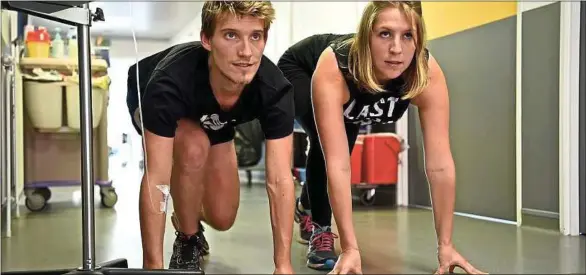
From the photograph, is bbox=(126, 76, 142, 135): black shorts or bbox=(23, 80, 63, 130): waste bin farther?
bbox=(23, 80, 63, 130): waste bin

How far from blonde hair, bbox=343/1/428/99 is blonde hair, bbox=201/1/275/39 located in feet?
0.64

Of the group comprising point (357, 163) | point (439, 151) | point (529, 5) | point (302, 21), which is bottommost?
point (357, 163)

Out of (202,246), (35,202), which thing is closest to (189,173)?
(202,246)

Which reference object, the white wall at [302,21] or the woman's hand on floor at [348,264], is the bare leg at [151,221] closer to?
the woman's hand on floor at [348,264]

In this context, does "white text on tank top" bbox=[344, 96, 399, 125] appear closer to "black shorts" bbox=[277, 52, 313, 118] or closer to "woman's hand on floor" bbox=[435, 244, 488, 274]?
"black shorts" bbox=[277, 52, 313, 118]

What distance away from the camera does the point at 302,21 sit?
3266 millimetres

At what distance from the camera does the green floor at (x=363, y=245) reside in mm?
1378

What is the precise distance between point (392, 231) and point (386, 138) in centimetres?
98

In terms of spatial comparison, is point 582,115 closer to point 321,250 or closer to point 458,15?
point 458,15

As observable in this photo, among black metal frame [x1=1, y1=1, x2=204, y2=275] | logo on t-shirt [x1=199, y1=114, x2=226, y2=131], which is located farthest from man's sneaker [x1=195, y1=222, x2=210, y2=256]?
black metal frame [x1=1, y1=1, x2=204, y2=275]

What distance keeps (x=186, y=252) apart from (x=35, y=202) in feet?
5.35

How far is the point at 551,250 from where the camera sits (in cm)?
163

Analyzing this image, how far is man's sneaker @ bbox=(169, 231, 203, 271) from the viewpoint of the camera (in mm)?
1300

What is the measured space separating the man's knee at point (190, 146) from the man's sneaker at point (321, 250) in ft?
1.08
